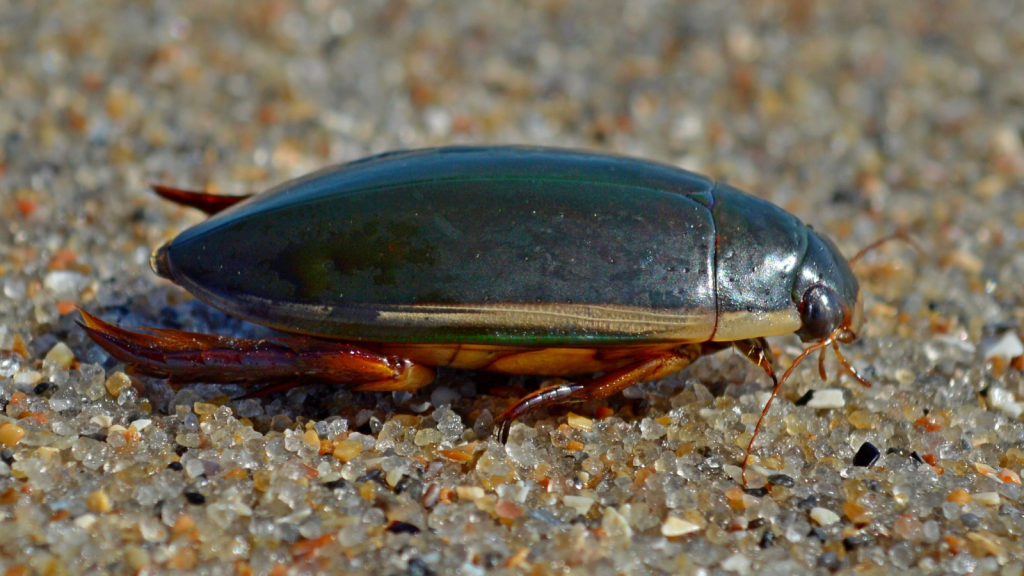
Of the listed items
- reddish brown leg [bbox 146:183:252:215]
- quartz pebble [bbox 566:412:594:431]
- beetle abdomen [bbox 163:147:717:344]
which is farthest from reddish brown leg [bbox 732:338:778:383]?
reddish brown leg [bbox 146:183:252:215]

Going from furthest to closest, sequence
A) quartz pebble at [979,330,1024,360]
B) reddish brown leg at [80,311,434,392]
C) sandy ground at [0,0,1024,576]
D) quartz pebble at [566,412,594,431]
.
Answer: quartz pebble at [979,330,1024,360], quartz pebble at [566,412,594,431], reddish brown leg at [80,311,434,392], sandy ground at [0,0,1024,576]

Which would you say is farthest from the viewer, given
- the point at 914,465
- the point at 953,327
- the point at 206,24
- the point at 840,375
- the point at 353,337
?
the point at 206,24

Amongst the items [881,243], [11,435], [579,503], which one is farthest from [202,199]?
[881,243]

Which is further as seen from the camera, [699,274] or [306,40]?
[306,40]

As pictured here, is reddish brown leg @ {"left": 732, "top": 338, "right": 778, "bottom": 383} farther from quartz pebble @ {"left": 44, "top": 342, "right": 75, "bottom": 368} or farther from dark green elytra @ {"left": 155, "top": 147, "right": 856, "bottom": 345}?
quartz pebble @ {"left": 44, "top": 342, "right": 75, "bottom": 368}

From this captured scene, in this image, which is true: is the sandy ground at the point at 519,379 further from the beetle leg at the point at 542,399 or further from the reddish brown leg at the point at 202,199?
the reddish brown leg at the point at 202,199

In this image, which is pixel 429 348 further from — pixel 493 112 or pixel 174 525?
pixel 493 112

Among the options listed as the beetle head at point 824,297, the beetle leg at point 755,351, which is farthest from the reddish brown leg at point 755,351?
the beetle head at point 824,297

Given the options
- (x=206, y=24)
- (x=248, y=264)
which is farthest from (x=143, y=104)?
(x=248, y=264)
